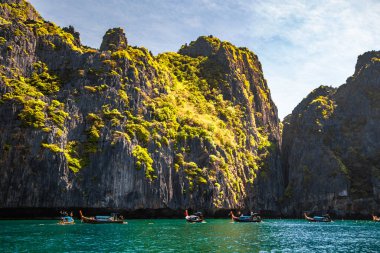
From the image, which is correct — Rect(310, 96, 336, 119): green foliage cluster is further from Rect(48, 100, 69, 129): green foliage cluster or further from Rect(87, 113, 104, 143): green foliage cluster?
Rect(48, 100, 69, 129): green foliage cluster

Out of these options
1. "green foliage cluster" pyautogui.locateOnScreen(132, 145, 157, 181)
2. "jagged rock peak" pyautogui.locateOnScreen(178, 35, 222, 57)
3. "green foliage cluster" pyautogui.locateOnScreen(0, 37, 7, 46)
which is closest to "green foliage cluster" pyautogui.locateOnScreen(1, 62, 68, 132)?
"green foliage cluster" pyautogui.locateOnScreen(0, 37, 7, 46)

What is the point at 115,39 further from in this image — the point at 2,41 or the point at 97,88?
the point at 2,41

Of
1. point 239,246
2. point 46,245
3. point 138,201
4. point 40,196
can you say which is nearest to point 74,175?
point 40,196

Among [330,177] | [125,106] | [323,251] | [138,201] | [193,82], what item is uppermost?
[193,82]

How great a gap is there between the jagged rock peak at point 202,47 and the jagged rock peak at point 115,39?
153 feet

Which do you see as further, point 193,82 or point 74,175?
point 193,82

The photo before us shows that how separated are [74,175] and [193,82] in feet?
257

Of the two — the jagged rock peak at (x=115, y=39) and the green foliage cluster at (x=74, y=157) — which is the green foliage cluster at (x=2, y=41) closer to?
the green foliage cluster at (x=74, y=157)

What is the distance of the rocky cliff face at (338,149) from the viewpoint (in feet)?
442

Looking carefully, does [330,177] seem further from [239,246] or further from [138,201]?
[239,246]

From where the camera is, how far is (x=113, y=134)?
4215 inches

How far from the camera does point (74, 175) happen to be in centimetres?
9688

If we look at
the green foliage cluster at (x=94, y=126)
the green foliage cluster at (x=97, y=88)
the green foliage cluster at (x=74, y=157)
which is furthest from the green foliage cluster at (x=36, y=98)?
Result: the green foliage cluster at (x=97, y=88)

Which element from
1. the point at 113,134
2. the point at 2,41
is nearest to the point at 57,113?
the point at 113,134
